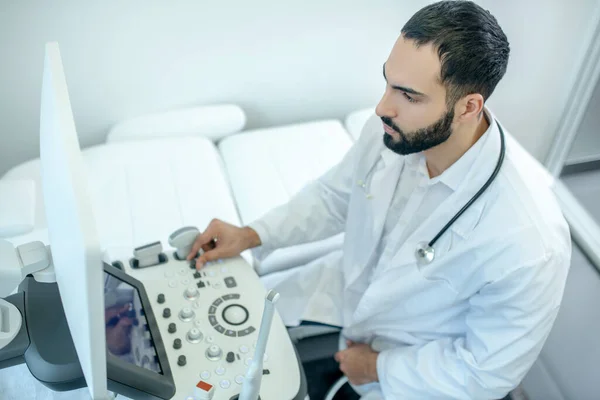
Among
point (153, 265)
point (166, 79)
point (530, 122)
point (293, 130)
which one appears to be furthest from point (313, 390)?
point (530, 122)

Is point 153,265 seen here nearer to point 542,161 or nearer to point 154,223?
point 154,223

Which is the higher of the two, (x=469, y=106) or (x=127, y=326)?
(x=469, y=106)

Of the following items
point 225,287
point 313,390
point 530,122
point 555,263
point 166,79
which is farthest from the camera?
point 530,122

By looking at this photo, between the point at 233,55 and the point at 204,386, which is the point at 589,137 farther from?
the point at 204,386

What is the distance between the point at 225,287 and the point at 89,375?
495mm

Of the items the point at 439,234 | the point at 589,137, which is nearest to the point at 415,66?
the point at 439,234

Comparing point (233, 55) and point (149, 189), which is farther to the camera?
point (233, 55)

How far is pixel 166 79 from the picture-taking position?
1873 millimetres

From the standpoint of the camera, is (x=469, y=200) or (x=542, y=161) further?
(x=542, y=161)

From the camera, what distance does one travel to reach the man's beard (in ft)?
3.63

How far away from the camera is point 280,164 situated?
185 cm

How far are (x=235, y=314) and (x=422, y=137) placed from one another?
0.53 m

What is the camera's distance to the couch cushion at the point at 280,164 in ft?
A: 5.46

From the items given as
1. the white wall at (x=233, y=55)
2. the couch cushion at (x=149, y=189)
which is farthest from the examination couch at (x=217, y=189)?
the white wall at (x=233, y=55)
